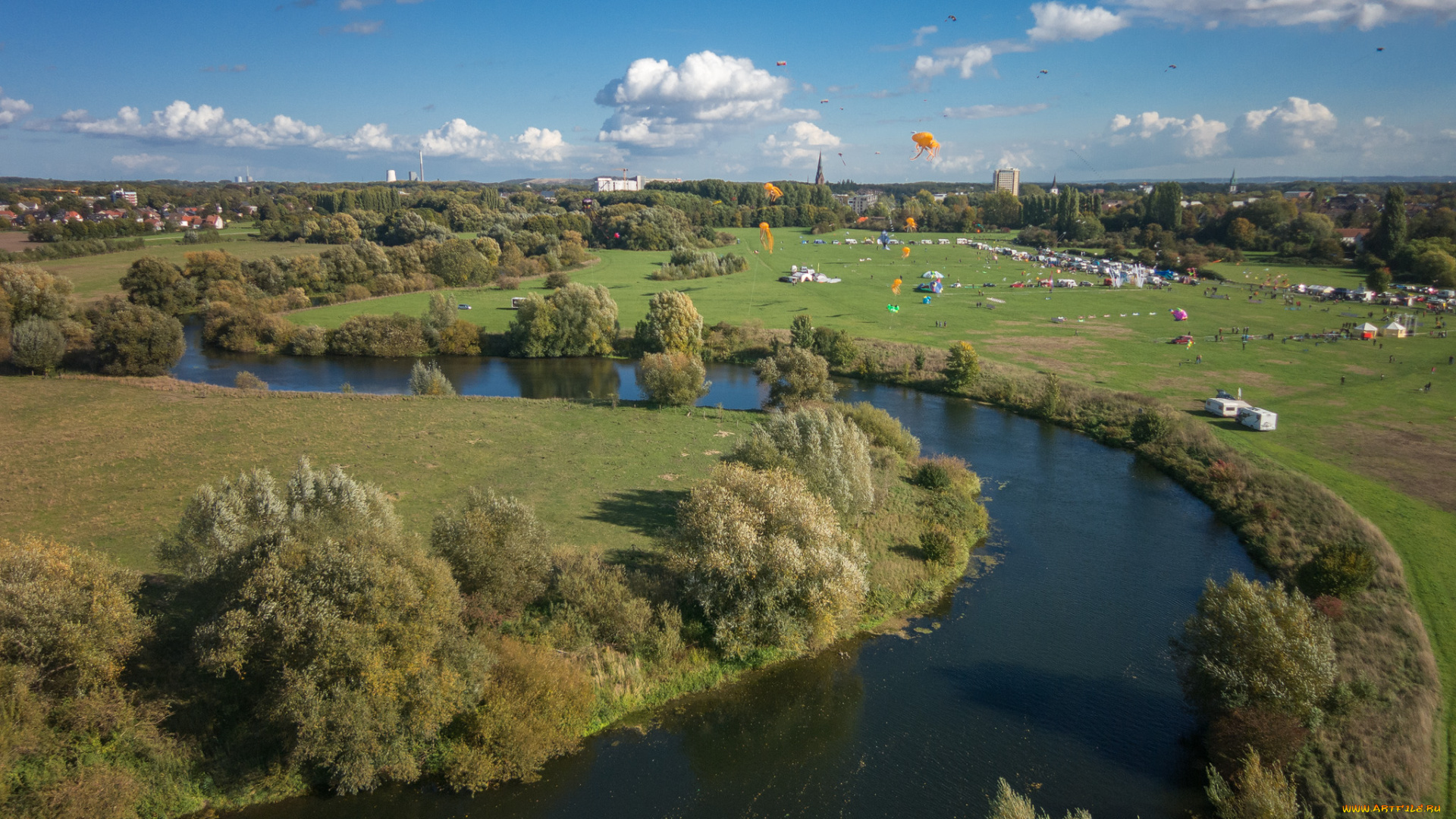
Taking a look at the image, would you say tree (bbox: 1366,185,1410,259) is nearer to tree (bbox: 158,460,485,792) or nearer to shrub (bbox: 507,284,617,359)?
shrub (bbox: 507,284,617,359)

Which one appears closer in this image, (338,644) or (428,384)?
(338,644)

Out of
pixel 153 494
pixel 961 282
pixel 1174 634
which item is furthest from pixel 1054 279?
pixel 153 494

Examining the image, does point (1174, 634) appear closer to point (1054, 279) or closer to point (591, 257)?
point (1054, 279)

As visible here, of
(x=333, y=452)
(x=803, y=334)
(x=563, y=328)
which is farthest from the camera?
(x=563, y=328)

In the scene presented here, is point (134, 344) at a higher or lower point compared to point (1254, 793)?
higher

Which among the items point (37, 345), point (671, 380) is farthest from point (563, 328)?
point (37, 345)

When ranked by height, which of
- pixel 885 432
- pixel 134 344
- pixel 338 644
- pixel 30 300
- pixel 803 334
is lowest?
A: pixel 885 432

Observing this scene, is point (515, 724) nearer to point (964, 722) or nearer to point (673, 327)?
point (964, 722)
